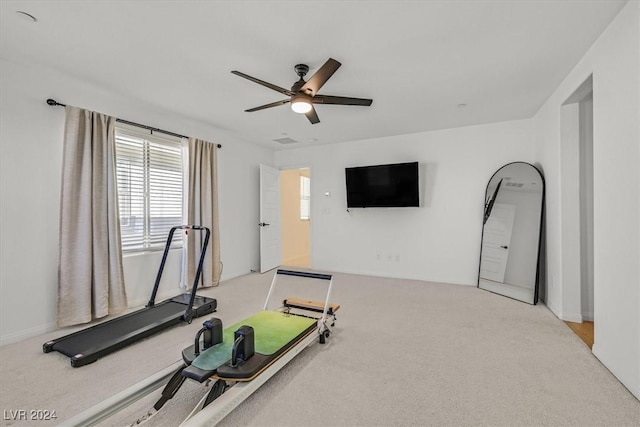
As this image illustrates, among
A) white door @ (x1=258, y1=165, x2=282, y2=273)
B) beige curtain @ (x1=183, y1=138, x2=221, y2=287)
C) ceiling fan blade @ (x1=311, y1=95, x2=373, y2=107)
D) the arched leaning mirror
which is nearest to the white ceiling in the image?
ceiling fan blade @ (x1=311, y1=95, x2=373, y2=107)

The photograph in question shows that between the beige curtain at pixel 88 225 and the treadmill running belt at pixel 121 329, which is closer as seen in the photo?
the treadmill running belt at pixel 121 329

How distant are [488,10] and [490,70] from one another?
1.01m

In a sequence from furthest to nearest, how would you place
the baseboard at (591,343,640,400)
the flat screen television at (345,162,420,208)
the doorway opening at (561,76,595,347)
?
the flat screen television at (345,162,420,208)
the doorway opening at (561,76,595,347)
the baseboard at (591,343,640,400)

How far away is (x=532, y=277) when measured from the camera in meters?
3.79

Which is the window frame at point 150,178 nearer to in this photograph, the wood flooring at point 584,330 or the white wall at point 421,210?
the white wall at point 421,210

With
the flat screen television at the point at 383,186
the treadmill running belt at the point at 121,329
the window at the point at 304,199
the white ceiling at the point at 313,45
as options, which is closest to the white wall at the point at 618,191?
the white ceiling at the point at 313,45

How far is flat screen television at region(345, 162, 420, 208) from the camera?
4.89 metres

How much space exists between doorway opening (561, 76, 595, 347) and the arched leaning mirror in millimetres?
580

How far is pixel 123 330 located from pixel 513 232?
4979 millimetres

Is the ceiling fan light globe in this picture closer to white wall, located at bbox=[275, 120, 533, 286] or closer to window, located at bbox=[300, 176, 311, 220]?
white wall, located at bbox=[275, 120, 533, 286]

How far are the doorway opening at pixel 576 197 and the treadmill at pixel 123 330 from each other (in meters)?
4.11

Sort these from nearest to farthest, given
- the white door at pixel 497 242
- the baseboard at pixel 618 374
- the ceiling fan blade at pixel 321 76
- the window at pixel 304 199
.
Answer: the baseboard at pixel 618 374 < the ceiling fan blade at pixel 321 76 < the white door at pixel 497 242 < the window at pixel 304 199

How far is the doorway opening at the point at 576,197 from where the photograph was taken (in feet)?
10.1

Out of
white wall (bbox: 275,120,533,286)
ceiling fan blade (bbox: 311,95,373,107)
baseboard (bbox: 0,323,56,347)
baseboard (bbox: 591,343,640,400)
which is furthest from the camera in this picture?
white wall (bbox: 275,120,533,286)
